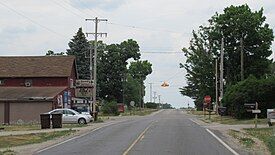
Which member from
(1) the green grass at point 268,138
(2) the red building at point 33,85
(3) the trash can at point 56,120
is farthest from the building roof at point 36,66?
(1) the green grass at point 268,138

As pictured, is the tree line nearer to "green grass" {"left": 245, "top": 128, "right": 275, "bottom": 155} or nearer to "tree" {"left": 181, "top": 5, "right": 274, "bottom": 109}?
"tree" {"left": 181, "top": 5, "right": 274, "bottom": 109}

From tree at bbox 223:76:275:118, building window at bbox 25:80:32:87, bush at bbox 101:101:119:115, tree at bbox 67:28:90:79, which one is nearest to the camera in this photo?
tree at bbox 223:76:275:118

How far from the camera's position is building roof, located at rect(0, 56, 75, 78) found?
65250 millimetres

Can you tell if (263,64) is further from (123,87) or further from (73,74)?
(123,87)

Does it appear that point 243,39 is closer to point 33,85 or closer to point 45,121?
point 33,85

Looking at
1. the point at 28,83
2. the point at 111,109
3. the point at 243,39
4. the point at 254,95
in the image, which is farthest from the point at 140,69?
the point at 254,95

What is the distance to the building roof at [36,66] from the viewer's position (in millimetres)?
65250

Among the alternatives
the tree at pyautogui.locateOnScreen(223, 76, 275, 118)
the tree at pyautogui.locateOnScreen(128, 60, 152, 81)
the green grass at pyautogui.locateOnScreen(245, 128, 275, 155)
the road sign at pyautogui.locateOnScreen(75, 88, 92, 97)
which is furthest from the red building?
the tree at pyautogui.locateOnScreen(128, 60, 152, 81)

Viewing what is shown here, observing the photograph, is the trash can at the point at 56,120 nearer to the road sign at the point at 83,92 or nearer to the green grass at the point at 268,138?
the green grass at the point at 268,138

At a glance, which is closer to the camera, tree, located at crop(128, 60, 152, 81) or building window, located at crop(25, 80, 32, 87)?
building window, located at crop(25, 80, 32, 87)

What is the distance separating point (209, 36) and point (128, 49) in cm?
4295

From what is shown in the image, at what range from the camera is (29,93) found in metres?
59.6

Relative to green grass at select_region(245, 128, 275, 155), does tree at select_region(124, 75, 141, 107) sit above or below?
above

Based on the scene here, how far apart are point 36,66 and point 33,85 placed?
3.26 meters
